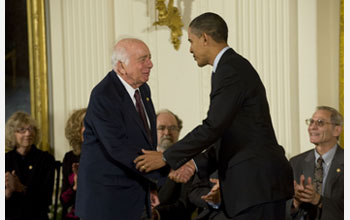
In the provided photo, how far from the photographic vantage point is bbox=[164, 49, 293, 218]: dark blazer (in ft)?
11.2

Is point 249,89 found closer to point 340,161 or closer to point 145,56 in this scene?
point 145,56

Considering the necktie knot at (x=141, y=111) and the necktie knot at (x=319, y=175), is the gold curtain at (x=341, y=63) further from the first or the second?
the necktie knot at (x=141, y=111)

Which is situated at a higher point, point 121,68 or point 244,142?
point 121,68

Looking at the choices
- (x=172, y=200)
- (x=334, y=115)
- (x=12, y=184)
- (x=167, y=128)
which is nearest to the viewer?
(x=172, y=200)

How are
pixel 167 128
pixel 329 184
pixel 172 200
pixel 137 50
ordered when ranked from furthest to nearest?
pixel 167 128
pixel 172 200
pixel 329 184
pixel 137 50

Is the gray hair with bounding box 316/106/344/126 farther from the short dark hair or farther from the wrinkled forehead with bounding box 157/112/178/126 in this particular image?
the short dark hair

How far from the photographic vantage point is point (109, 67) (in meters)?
7.07

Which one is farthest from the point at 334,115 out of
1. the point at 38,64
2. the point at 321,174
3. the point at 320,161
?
the point at 38,64

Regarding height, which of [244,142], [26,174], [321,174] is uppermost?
[244,142]

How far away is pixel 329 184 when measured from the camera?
5066 mm

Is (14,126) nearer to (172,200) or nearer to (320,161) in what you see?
(172,200)

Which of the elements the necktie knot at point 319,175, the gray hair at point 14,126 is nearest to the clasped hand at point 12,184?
the gray hair at point 14,126

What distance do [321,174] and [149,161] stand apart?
2.07 meters

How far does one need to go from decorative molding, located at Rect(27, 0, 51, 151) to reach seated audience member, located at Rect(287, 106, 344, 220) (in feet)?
10.5
